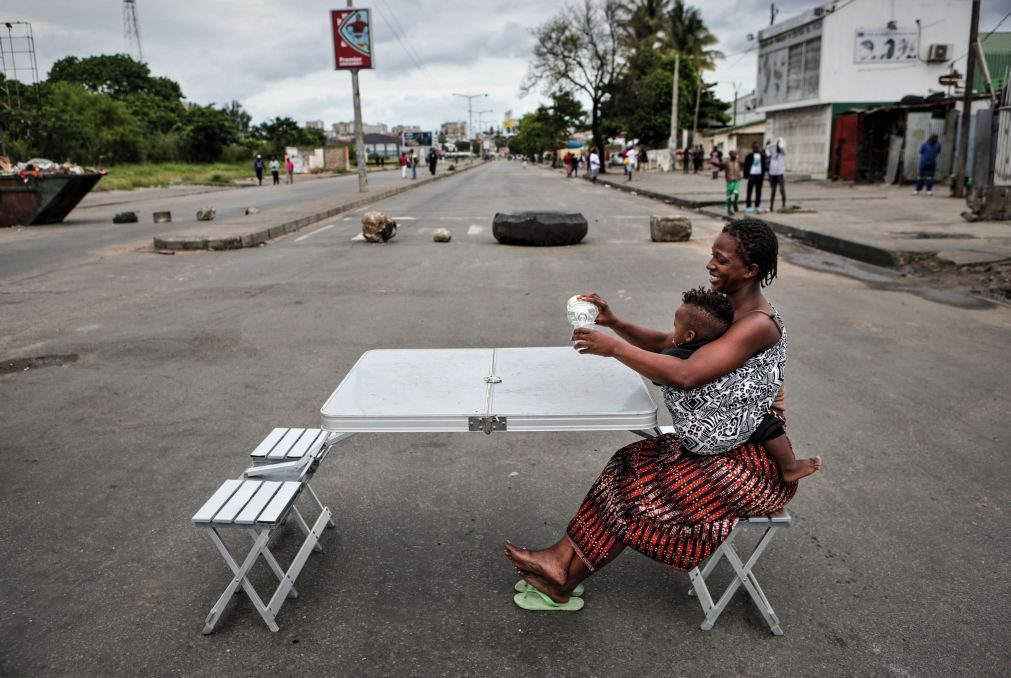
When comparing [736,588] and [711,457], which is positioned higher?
[711,457]

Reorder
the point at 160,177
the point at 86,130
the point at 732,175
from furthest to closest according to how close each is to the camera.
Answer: the point at 86,130, the point at 160,177, the point at 732,175

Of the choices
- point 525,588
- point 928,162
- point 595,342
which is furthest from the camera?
point 928,162

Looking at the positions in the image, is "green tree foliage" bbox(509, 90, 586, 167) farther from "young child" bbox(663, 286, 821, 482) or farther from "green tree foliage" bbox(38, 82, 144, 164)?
"young child" bbox(663, 286, 821, 482)

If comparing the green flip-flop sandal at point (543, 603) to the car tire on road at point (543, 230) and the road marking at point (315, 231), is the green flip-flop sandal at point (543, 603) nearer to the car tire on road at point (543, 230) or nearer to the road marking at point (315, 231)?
the car tire on road at point (543, 230)

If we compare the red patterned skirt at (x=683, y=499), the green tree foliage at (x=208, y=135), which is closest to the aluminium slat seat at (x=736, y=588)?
the red patterned skirt at (x=683, y=499)

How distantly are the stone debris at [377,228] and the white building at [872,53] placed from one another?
24921mm

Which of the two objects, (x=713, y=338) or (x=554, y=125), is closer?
(x=713, y=338)

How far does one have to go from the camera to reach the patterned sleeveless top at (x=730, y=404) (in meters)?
2.35

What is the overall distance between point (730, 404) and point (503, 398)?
77 centimetres

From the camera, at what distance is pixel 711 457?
7.89ft

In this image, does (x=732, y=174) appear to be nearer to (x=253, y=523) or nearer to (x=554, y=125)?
(x=253, y=523)

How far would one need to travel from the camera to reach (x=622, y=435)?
171 inches

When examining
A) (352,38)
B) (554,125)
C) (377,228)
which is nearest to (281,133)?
(554,125)

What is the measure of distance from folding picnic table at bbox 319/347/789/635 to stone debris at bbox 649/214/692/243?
10048 millimetres
